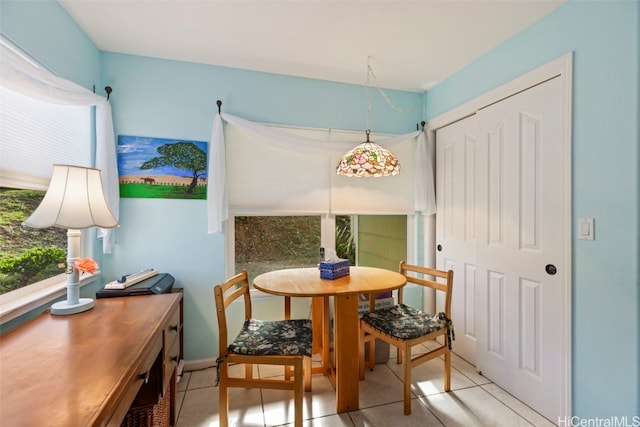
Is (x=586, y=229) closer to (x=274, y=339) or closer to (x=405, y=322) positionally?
(x=405, y=322)

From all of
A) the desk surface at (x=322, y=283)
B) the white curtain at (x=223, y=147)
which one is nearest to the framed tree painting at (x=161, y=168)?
the white curtain at (x=223, y=147)

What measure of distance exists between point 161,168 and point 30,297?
1155mm

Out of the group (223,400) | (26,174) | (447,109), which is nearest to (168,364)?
(223,400)

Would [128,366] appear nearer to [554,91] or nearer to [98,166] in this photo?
[98,166]

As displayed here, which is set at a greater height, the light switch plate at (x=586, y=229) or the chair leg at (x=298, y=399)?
the light switch plate at (x=586, y=229)

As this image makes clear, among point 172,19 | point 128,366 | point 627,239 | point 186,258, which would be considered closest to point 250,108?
point 172,19

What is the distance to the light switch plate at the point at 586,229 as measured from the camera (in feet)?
5.13

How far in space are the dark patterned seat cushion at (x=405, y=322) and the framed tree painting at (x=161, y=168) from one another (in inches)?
66.5

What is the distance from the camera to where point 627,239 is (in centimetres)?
142

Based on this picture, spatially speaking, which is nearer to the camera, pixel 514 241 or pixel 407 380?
pixel 407 380

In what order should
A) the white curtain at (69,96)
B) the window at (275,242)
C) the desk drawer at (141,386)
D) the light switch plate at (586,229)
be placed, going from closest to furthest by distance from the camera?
the desk drawer at (141,386)
the white curtain at (69,96)
the light switch plate at (586,229)
the window at (275,242)

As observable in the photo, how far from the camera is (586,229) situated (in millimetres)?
1588

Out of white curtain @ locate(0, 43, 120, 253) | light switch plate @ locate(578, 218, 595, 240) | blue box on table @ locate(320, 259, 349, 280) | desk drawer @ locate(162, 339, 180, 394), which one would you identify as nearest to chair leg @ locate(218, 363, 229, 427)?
desk drawer @ locate(162, 339, 180, 394)

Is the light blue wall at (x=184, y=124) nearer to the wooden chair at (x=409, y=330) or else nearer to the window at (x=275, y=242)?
the window at (x=275, y=242)
